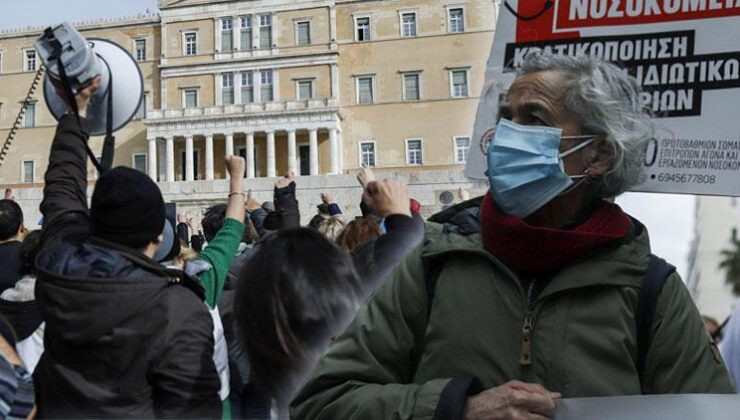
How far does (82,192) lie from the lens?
1997mm

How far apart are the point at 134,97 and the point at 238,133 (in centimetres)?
3570

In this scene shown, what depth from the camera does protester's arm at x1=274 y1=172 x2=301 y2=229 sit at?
341 centimetres

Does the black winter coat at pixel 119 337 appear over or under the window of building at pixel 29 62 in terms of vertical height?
under

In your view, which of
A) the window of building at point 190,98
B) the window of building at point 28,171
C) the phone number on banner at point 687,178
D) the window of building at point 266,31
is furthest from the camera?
the window of building at point 190,98

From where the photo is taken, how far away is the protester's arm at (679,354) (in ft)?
3.63

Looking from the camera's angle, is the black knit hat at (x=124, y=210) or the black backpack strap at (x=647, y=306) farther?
the black knit hat at (x=124, y=210)

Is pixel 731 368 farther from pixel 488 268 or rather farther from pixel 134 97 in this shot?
pixel 134 97

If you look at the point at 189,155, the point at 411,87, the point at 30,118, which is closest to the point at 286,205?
the point at 411,87

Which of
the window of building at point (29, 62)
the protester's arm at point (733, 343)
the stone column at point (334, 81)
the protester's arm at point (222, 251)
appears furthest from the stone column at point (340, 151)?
the protester's arm at point (733, 343)

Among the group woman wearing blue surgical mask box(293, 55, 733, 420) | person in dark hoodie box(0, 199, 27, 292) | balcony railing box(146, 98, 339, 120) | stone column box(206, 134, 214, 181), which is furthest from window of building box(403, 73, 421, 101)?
woman wearing blue surgical mask box(293, 55, 733, 420)

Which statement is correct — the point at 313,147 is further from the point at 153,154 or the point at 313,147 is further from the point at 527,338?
the point at 527,338

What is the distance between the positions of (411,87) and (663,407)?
36.6 m

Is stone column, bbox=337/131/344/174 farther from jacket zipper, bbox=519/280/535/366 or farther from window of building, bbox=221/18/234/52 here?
jacket zipper, bbox=519/280/535/366

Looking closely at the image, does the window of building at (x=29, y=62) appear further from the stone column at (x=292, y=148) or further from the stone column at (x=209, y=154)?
the stone column at (x=292, y=148)
